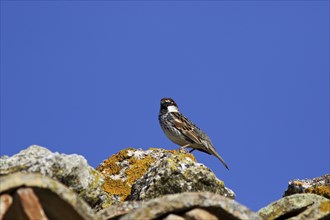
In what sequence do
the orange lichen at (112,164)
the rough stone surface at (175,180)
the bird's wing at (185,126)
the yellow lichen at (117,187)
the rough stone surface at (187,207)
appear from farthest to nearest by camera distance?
the bird's wing at (185,126) < the orange lichen at (112,164) < the yellow lichen at (117,187) < the rough stone surface at (175,180) < the rough stone surface at (187,207)

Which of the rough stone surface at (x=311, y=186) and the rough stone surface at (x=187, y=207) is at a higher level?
the rough stone surface at (x=311, y=186)

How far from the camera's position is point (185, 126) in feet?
63.0

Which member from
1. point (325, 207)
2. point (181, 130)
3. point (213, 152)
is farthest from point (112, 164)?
point (213, 152)

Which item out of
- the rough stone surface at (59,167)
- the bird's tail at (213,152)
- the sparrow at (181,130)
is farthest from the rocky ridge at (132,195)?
the bird's tail at (213,152)

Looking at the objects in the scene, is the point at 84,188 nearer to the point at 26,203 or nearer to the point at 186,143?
the point at 26,203

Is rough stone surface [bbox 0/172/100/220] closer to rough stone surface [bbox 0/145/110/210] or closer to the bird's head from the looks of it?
rough stone surface [bbox 0/145/110/210]

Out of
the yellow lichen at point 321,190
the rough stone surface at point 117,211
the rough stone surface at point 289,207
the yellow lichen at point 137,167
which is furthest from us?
the yellow lichen at point 137,167

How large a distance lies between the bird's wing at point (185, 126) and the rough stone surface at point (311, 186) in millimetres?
10123

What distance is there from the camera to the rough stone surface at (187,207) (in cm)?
563

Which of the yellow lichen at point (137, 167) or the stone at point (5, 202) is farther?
the yellow lichen at point (137, 167)

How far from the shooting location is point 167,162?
8.23m

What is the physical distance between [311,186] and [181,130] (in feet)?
34.7

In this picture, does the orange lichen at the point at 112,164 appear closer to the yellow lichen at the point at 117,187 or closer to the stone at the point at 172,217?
the yellow lichen at the point at 117,187

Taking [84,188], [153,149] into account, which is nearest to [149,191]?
[84,188]
